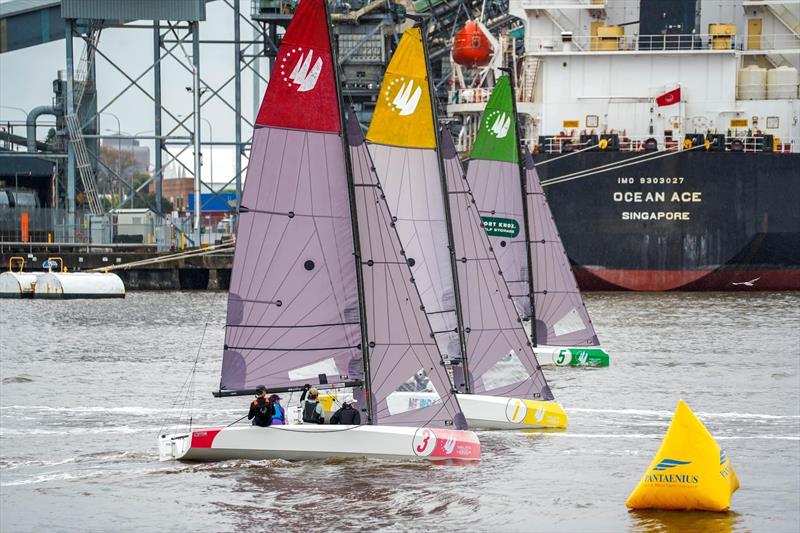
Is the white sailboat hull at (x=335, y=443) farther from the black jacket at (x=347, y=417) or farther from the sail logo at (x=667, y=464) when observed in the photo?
the sail logo at (x=667, y=464)

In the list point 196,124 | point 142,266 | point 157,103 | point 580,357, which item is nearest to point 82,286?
point 142,266

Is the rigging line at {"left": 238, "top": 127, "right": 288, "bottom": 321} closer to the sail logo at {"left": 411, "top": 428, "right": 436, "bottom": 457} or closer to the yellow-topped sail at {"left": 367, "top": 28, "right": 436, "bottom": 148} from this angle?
the sail logo at {"left": 411, "top": 428, "right": 436, "bottom": 457}

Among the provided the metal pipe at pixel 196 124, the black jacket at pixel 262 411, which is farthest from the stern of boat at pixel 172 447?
the metal pipe at pixel 196 124

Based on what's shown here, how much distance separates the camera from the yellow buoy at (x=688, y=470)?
2219 centimetres

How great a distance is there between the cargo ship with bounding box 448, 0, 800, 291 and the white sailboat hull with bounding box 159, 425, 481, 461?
43846mm

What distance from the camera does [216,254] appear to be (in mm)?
81625

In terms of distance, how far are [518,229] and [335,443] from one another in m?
15.4

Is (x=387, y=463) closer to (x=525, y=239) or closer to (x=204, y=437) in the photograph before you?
(x=204, y=437)

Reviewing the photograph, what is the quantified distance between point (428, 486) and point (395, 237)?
14.4ft

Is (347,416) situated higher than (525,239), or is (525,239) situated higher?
(525,239)

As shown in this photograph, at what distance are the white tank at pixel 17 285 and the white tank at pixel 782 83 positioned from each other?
123ft

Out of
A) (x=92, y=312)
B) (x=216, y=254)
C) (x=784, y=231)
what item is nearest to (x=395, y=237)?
(x=92, y=312)

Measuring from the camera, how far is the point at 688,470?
877 inches

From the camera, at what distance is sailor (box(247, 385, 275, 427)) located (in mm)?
25062
